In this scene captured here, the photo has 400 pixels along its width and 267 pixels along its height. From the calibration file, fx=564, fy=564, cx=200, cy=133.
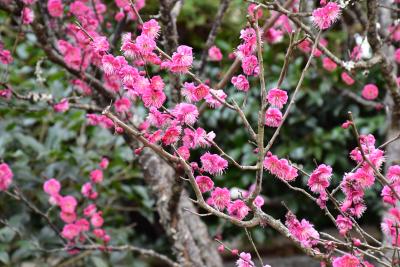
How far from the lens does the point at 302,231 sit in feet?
4.60

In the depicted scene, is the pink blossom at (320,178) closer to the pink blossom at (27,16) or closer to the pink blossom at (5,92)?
the pink blossom at (5,92)

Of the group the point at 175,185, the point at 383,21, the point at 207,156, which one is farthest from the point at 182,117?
the point at 383,21

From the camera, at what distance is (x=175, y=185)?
207 cm

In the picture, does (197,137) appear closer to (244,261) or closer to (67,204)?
(244,261)

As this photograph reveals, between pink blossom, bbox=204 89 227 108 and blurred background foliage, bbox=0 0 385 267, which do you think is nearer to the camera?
pink blossom, bbox=204 89 227 108

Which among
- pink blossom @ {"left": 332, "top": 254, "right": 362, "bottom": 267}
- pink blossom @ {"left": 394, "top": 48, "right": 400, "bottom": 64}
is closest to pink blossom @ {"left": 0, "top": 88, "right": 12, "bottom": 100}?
pink blossom @ {"left": 332, "top": 254, "right": 362, "bottom": 267}

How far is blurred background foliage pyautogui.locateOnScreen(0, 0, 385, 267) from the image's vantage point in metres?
3.00

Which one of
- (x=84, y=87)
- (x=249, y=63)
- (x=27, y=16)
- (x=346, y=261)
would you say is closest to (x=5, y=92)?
(x=27, y=16)

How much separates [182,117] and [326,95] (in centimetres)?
254

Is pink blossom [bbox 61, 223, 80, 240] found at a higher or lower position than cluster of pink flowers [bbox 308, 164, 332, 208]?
lower

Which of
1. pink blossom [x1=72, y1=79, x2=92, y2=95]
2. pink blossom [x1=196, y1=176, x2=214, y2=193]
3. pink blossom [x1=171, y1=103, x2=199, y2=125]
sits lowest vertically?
pink blossom [x1=72, y1=79, x2=92, y2=95]

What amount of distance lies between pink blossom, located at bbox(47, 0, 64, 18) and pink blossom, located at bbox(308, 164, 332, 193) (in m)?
1.41

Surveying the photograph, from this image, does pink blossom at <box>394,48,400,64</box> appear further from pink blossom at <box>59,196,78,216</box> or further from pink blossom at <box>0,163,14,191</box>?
pink blossom at <box>0,163,14,191</box>

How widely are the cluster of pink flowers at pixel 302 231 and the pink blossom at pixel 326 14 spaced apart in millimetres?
471
